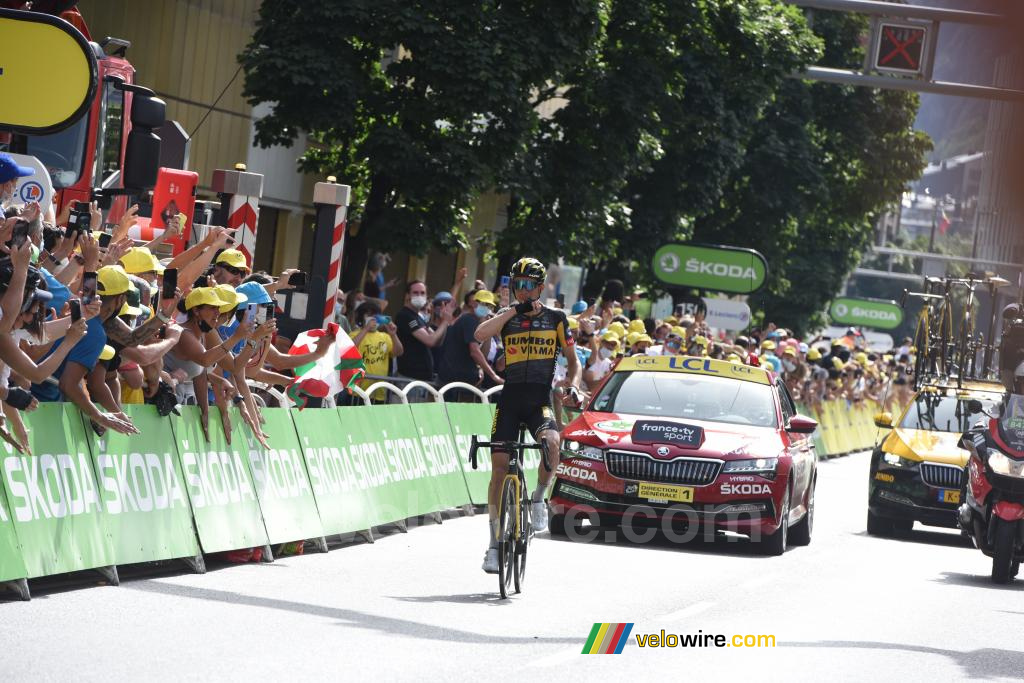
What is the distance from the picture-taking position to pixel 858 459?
38219 mm

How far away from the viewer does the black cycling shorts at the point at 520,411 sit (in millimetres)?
10898

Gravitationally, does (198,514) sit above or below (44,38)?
below

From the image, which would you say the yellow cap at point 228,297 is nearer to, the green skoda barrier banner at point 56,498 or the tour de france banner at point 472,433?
the green skoda barrier banner at point 56,498

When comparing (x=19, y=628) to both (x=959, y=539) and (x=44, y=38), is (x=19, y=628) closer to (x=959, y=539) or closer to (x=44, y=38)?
(x=44, y=38)

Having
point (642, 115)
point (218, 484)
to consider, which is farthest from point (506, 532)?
point (642, 115)

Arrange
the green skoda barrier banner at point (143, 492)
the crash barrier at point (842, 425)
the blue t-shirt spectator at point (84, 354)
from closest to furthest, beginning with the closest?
the blue t-shirt spectator at point (84, 354)
the green skoda barrier banner at point (143, 492)
the crash barrier at point (842, 425)

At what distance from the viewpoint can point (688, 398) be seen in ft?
52.0

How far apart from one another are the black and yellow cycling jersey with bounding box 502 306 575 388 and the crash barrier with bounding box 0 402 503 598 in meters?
2.03

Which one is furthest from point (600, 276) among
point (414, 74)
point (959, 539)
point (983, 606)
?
point (983, 606)

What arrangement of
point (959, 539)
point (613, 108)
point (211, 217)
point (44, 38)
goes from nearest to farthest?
point (44, 38)
point (211, 217)
point (959, 539)
point (613, 108)

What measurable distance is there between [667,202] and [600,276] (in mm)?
2345

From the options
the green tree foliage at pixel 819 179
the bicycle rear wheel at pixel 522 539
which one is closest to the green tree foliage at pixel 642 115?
the green tree foliage at pixel 819 179

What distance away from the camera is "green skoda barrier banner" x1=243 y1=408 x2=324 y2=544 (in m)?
11.6

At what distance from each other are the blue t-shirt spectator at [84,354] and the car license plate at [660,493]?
20.0 feet
